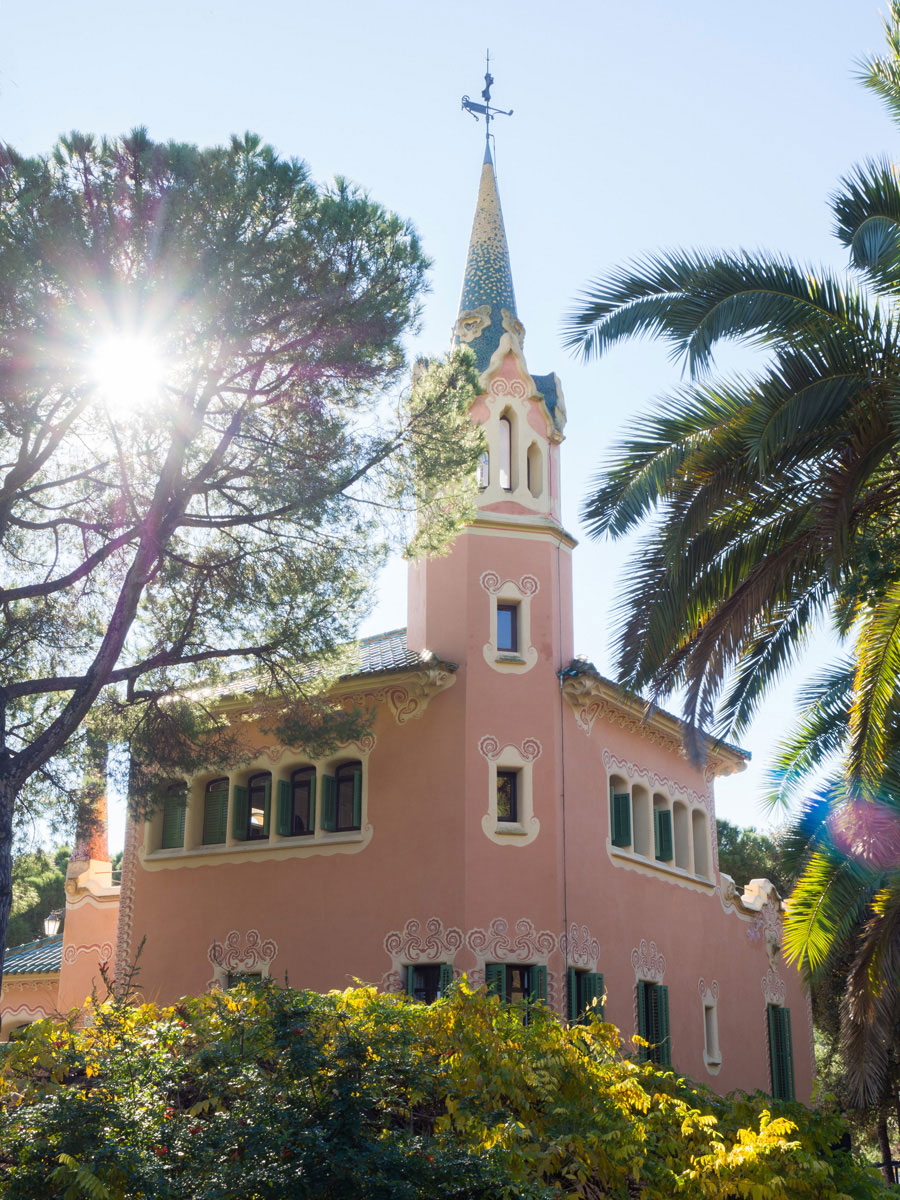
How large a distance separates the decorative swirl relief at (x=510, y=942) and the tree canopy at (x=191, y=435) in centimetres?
343

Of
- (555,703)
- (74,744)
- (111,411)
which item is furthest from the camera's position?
(555,703)

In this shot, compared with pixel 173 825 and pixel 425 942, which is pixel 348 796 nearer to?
pixel 425 942

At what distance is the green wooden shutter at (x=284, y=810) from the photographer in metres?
19.4

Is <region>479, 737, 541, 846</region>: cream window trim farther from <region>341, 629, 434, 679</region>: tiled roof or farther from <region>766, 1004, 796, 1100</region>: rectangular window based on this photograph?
<region>766, 1004, 796, 1100</region>: rectangular window

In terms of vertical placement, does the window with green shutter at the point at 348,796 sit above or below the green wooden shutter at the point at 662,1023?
above

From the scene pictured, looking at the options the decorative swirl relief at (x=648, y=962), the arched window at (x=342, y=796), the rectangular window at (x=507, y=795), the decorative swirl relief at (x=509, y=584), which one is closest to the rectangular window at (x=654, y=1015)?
the decorative swirl relief at (x=648, y=962)

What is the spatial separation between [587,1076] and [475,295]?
1609 cm

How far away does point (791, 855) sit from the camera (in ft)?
41.2

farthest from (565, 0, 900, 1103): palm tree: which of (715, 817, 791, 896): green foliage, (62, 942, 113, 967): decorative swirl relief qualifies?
(715, 817, 791, 896): green foliage

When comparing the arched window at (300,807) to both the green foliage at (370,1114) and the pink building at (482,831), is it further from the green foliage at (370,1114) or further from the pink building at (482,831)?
the green foliage at (370,1114)

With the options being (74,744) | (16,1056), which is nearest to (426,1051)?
(16,1056)

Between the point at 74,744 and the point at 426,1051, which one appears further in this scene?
the point at 74,744

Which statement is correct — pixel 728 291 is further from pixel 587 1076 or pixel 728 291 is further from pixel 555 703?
pixel 555 703

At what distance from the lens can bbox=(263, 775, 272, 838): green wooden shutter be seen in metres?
20.0
